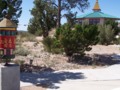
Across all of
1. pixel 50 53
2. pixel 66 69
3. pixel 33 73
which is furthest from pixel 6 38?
pixel 50 53

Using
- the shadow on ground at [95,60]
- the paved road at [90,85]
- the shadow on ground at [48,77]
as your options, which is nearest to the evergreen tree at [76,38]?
the shadow on ground at [95,60]

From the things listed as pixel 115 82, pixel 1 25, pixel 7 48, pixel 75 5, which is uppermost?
pixel 75 5

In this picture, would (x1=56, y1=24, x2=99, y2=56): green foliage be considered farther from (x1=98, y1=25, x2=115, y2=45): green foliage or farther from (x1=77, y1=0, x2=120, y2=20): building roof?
(x1=77, y1=0, x2=120, y2=20): building roof

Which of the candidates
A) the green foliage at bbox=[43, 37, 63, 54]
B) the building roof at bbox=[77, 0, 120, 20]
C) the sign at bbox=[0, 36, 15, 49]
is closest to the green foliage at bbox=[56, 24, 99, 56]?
the green foliage at bbox=[43, 37, 63, 54]

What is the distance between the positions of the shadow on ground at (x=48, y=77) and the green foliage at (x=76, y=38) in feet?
8.57

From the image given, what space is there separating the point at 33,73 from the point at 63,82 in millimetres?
1993

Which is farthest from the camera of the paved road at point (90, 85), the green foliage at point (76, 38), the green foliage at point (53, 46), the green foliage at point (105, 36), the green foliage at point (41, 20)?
the green foliage at point (41, 20)

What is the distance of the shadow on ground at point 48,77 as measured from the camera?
10981 mm

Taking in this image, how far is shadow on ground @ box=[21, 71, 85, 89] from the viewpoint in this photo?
10981 millimetres

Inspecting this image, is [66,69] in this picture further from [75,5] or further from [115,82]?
[75,5]

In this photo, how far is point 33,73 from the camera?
1278 centimetres

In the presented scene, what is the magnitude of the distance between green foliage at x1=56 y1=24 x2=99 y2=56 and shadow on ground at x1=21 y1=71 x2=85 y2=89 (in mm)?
2611

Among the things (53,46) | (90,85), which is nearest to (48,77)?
(90,85)

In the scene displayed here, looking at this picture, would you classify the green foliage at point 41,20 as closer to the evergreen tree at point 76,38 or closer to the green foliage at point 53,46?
the green foliage at point 53,46
